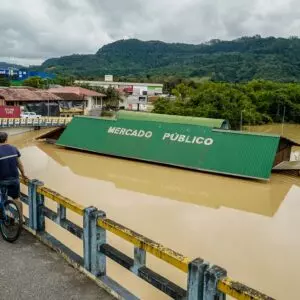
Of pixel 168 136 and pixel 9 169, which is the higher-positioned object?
pixel 9 169

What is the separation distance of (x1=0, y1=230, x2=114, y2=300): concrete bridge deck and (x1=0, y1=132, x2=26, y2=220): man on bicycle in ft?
2.47

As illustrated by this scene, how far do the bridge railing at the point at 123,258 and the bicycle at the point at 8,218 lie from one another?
0.24 m

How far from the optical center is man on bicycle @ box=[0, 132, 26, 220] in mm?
5113

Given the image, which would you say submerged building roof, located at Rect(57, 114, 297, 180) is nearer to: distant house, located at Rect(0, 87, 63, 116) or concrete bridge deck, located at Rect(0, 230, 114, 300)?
concrete bridge deck, located at Rect(0, 230, 114, 300)

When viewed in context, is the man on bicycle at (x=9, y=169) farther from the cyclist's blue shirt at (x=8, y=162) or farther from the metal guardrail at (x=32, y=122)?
the metal guardrail at (x=32, y=122)

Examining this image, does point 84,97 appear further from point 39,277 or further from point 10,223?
point 39,277

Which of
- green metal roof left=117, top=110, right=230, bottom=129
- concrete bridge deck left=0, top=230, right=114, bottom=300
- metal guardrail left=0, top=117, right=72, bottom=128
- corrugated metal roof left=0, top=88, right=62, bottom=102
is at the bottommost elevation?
metal guardrail left=0, top=117, right=72, bottom=128

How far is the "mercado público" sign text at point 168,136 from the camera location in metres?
18.3

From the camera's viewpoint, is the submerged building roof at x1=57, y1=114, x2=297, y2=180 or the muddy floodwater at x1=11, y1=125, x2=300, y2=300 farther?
the submerged building roof at x1=57, y1=114, x2=297, y2=180

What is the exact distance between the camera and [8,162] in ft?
16.9

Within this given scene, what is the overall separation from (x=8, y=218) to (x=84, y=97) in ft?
151

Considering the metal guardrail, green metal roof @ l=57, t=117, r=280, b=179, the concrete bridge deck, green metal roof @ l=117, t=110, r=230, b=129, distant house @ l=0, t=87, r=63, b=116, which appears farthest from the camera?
distant house @ l=0, t=87, r=63, b=116

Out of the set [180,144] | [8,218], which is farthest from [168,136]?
[8,218]

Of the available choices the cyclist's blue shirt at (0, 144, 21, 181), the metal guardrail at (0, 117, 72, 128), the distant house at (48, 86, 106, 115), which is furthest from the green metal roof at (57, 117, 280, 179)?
the distant house at (48, 86, 106, 115)
